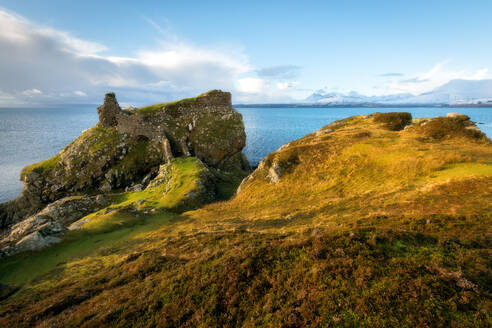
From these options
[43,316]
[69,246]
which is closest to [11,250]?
[69,246]

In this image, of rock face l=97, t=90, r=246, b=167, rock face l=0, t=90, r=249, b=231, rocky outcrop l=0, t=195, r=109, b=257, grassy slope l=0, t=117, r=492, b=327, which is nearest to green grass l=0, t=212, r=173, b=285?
grassy slope l=0, t=117, r=492, b=327

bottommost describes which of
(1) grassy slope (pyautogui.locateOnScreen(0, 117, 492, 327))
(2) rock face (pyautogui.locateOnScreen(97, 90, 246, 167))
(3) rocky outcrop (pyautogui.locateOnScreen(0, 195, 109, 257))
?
(3) rocky outcrop (pyautogui.locateOnScreen(0, 195, 109, 257))

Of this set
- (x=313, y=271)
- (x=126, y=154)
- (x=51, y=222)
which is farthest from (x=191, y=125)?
(x=313, y=271)

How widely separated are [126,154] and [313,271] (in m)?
65.2

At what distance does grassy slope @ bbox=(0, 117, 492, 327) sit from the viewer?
8.24 metres

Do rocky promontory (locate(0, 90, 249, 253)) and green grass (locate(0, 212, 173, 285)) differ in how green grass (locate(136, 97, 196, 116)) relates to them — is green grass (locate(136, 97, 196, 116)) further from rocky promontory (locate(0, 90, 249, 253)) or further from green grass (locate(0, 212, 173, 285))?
green grass (locate(0, 212, 173, 285))

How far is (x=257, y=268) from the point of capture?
37.8 feet

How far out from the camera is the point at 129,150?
63469mm

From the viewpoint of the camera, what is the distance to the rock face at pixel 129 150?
58938mm

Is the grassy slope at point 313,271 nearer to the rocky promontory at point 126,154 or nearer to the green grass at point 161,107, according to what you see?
the rocky promontory at point 126,154

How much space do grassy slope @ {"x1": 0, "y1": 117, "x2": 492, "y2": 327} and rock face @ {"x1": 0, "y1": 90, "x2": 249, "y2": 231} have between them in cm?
3814

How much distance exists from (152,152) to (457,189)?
63729 millimetres

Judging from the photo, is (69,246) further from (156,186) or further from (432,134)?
(432,134)

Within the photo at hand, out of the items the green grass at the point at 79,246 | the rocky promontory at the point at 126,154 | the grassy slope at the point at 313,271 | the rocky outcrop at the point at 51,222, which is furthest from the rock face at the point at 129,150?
the grassy slope at the point at 313,271
